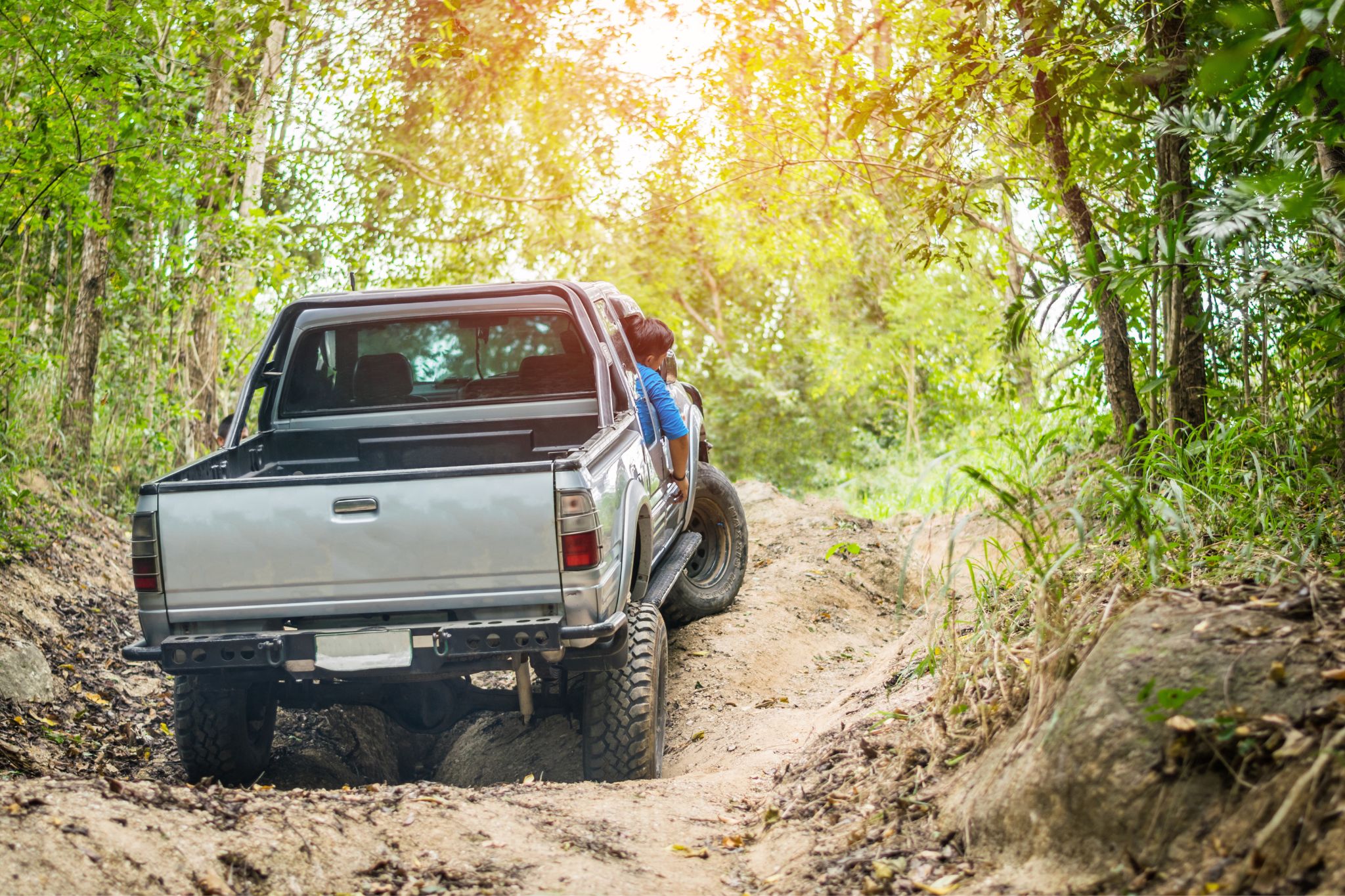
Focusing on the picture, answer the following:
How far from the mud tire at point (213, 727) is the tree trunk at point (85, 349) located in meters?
5.50

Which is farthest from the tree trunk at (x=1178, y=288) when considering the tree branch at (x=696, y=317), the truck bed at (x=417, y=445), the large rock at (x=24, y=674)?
the tree branch at (x=696, y=317)

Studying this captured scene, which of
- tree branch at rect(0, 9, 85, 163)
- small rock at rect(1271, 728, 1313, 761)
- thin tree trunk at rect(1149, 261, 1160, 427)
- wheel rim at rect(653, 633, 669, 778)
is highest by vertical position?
tree branch at rect(0, 9, 85, 163)

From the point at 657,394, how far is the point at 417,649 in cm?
254

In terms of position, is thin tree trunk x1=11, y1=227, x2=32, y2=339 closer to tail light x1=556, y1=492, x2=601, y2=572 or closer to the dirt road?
the dirt road

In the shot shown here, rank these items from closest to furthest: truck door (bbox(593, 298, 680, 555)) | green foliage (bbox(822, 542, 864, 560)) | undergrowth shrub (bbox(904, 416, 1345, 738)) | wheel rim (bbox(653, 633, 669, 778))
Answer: undergrowth shrub (bbox(904, 416, 1345, 738)), wheel rim (bbox(653, 633, 669, 778)), truck door (bbox(593, 298, 680, 555)), green foliage (bbox(822, 542, 864, 560))

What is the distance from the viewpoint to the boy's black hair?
6500 millimetres

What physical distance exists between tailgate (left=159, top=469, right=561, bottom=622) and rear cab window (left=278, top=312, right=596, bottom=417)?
5.53ft

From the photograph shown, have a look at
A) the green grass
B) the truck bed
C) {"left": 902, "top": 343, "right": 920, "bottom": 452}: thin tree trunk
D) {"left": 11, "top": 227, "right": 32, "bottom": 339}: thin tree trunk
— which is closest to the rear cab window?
the truck bed

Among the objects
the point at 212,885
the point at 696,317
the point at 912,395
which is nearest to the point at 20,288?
the point at 212,885

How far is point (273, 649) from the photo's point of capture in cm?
396

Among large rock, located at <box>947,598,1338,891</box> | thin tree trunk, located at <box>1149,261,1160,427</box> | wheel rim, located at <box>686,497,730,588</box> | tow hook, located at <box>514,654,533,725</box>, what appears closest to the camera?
large rock, located at <box>947,598,1338,891</box>

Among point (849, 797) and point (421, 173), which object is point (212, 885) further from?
point (421, 173)

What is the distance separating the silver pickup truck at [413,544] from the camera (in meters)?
3.90

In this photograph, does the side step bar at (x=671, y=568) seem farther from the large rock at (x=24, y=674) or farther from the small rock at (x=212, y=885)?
the large rock at (x=24, y=674)
